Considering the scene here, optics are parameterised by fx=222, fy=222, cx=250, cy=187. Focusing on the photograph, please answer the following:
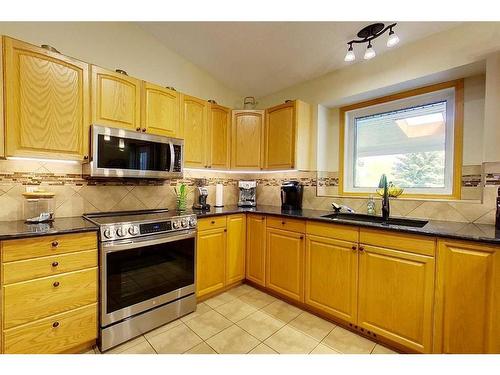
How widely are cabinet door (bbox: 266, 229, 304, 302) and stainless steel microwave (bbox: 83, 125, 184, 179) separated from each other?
120 centimetres

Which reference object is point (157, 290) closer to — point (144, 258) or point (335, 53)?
point (144, 258)

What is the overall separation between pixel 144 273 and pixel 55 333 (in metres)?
0.58

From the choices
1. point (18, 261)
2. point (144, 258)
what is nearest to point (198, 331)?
point (144, 258)

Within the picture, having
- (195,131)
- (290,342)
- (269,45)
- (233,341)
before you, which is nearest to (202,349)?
(233,341)

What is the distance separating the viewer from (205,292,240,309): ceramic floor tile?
220 centimetres

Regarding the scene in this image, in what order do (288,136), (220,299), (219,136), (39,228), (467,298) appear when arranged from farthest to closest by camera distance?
(219,136)
(288,136)
(220,299)
(39,228)
(467,298)

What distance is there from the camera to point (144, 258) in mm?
1732

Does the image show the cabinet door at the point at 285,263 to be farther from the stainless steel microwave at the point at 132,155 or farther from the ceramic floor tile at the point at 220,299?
the stainless steel microwave at the point at 132,155

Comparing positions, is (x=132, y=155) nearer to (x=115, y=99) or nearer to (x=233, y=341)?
(x=115, y=99)

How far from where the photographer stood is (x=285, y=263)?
2.22m

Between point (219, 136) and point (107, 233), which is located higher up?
point (219, 136)

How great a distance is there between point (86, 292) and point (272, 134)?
2313 mm

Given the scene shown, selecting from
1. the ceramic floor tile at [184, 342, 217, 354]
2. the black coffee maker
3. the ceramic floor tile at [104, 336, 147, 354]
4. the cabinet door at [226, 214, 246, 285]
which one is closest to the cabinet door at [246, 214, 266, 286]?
the cabinet door at [226, 214, 246, 285]

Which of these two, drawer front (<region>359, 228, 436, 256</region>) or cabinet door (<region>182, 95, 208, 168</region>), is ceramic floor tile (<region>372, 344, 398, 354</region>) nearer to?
drawer front (<region>359, 228, 436, 256</region>)
